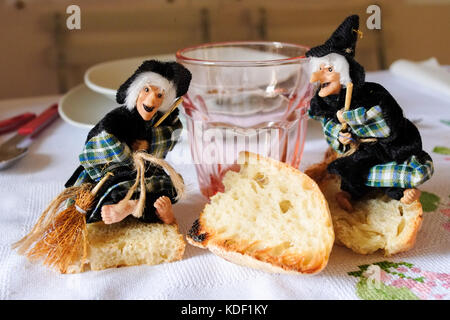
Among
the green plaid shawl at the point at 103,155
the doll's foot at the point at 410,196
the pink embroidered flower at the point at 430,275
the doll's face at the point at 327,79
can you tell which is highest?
the doll's face at the point at 327,79

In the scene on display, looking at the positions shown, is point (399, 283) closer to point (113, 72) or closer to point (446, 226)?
point (446, 226)

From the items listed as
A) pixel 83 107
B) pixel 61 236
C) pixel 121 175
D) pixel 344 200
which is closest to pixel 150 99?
pixel 121 175

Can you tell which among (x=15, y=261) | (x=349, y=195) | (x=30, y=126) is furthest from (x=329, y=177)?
(x=30, y=126)

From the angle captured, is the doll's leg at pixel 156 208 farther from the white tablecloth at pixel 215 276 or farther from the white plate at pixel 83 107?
the white plate at pixel 83 107

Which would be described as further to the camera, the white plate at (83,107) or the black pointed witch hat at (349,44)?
the white plate at (83,107)

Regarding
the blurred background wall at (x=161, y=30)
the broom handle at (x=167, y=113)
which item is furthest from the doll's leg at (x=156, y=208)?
the blurred background wall at (x=161, y=30)

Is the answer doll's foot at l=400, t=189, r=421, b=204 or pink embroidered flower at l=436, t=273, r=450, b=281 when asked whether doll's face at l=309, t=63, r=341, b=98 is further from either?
pink embroidered flower at l=436, t=273, r=450, b=281

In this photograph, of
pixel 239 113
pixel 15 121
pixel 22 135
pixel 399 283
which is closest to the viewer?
pixel 399 283
